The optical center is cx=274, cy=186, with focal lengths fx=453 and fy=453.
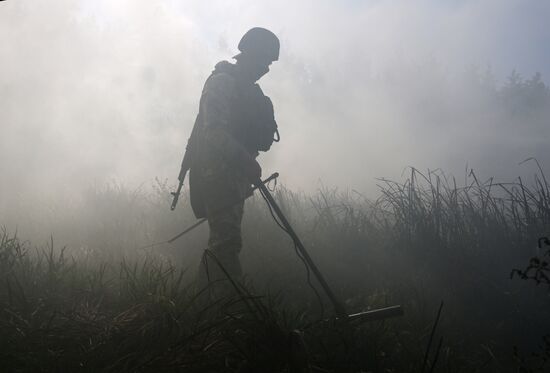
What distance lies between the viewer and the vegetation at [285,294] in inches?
77.5

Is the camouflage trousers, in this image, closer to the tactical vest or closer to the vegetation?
the vegetation

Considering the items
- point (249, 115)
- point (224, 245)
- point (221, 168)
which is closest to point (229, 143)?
point (221, 168)

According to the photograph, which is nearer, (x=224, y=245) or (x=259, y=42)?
(x=224, y=245)

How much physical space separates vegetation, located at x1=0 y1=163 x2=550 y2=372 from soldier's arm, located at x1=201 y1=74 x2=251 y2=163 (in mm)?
839

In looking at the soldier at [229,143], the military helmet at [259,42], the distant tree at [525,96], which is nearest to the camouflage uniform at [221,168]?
the soldier at [229,143]

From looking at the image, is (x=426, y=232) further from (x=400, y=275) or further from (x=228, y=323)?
(x=228, y=323)

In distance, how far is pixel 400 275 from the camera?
4.19 metres

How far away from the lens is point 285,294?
3.53 m

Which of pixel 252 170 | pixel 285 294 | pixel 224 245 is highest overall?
pixel 252 170

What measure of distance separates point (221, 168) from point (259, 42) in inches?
41.5

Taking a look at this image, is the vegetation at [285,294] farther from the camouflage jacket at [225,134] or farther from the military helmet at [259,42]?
the military helmet at [259,42]

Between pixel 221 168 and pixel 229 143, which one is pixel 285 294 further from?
pixel 229 143

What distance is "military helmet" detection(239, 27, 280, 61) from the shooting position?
3.46 meters

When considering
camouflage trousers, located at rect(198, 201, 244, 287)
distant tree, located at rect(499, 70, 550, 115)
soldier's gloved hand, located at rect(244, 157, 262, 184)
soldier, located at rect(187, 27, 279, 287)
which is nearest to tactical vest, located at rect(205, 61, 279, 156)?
soldier, located at rect(187, 27, 279, 287)
